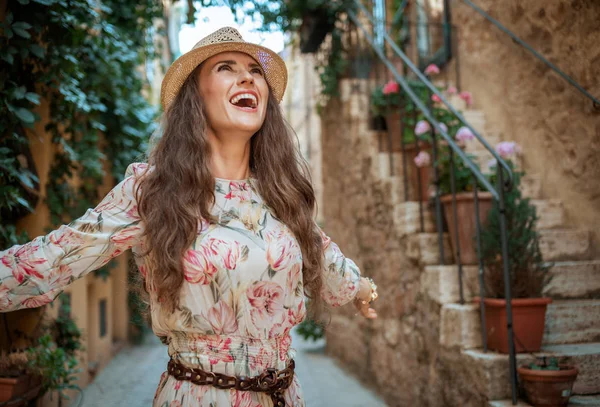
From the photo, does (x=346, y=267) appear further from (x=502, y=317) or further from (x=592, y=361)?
(x=592, y=361)

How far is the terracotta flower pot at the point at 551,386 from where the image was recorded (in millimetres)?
2580

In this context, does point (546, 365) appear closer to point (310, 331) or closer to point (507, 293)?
Answer: point (507, 293)

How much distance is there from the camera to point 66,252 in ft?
4.43

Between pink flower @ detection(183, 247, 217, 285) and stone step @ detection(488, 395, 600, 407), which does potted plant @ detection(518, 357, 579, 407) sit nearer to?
stone step @ detection(488, 395, 600, 407)

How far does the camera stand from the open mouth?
1657 millimetres

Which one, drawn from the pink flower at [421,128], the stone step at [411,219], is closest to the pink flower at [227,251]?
the stone step at [411,219]

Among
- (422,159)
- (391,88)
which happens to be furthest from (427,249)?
(391,88)

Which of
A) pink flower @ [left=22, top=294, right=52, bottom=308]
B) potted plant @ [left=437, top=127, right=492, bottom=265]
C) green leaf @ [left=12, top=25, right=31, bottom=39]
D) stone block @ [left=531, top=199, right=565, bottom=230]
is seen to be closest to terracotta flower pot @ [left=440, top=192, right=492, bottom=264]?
potted plant @ [left=437, top=127, right=492, bottom=265]

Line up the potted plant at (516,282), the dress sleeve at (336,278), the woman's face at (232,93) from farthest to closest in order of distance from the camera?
the potted plant at (516,282), the dress sleeve at (336,278), the woman's face at (232,93)

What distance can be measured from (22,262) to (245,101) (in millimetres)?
751

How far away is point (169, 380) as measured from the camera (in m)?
1.52

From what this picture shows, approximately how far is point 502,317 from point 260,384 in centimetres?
182

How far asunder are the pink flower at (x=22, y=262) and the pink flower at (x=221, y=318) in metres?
0.41

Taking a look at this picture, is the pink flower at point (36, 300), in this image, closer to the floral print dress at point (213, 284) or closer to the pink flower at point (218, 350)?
the floral print dress at point (213, 284)
